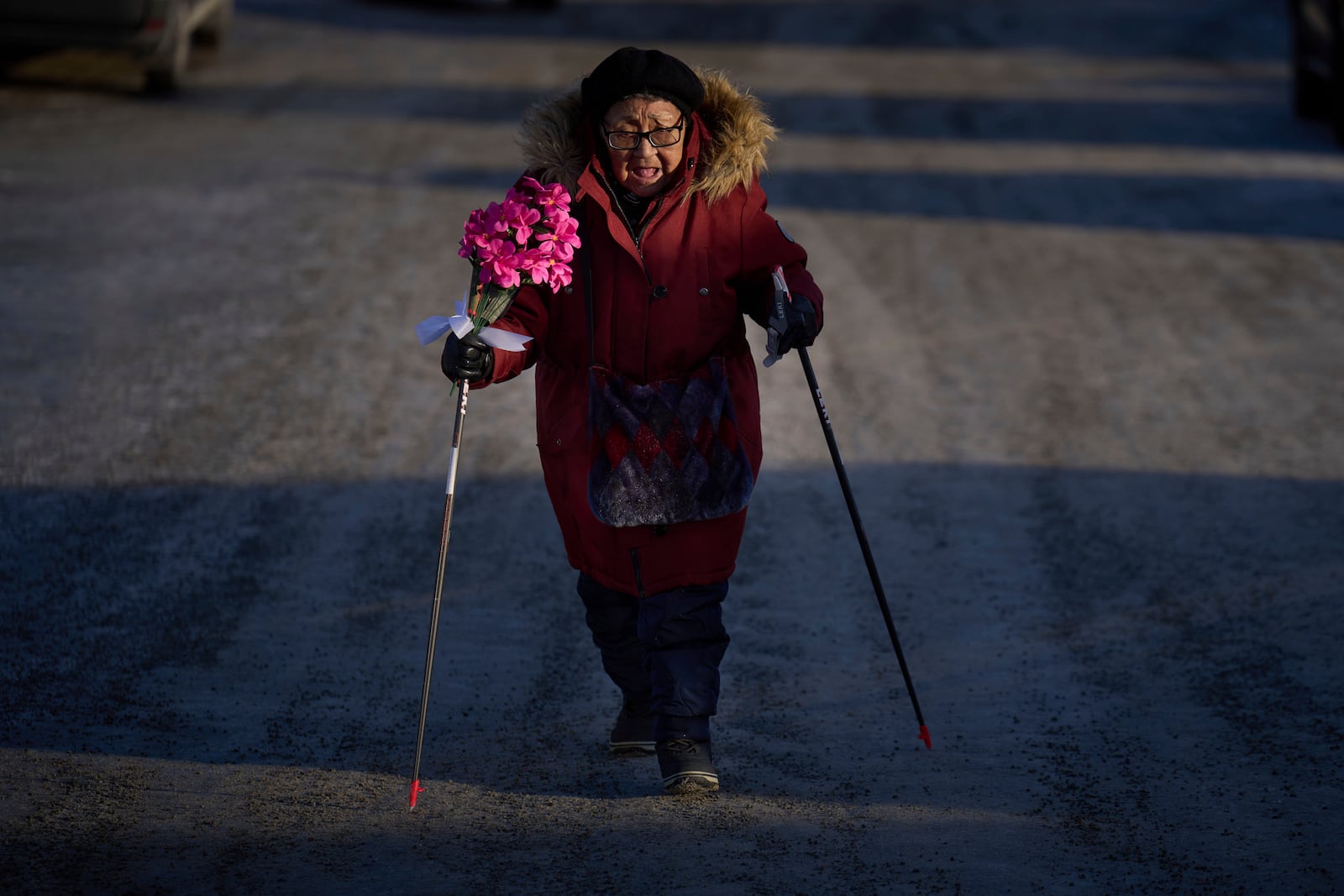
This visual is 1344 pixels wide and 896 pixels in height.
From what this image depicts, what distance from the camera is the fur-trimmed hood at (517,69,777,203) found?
157 inches

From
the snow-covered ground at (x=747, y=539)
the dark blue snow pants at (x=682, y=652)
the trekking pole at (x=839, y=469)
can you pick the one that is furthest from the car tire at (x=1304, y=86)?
the dark blue snow pants at (x=682, y=652)

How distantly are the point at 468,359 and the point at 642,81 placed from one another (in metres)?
0.87

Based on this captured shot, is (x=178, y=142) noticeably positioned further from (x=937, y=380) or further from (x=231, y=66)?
(x=937, y=380)

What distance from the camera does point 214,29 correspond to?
1488 centimetres

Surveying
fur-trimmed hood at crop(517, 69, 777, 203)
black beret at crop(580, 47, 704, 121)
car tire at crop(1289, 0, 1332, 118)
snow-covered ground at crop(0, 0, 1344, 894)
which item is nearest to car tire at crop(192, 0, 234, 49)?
snow-covered ground at crop(0, 0, 1344, 894)

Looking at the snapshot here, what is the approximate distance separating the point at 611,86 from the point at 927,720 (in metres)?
2.22

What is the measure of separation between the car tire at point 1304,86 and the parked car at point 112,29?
9870 mm

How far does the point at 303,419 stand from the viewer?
23.0 ft

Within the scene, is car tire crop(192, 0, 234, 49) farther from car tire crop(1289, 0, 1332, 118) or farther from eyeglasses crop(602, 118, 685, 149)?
eyeglasses crop(602, 118, 685, 149)

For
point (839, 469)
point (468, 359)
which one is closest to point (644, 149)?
point (468, 359)

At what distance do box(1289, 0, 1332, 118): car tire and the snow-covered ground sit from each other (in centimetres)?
93

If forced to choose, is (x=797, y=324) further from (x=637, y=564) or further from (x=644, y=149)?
(x=637, y=564)

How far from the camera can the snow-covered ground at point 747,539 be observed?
389cm

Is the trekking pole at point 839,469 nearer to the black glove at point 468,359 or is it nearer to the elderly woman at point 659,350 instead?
the elderly woman at point 659,350
